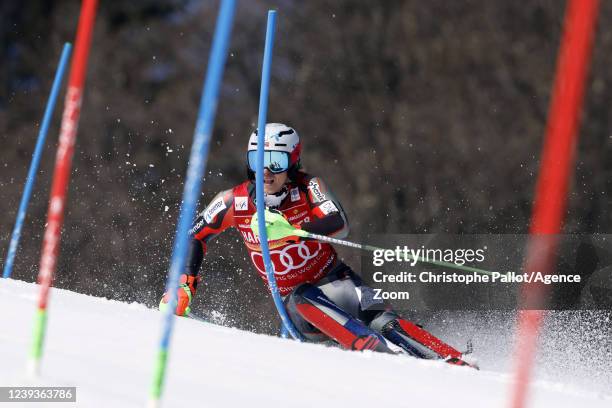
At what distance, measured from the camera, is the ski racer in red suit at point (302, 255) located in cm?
583

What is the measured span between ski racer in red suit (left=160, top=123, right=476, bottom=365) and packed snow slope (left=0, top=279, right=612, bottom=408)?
1.30m

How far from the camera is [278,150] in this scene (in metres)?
5.96

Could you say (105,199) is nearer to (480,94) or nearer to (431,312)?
(480,94)

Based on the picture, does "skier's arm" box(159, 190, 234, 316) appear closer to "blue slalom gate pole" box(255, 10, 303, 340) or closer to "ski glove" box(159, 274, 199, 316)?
"ski glove" box(159, 274, 199, 316)

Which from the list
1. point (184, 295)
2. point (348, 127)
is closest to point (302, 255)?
point (184, 295)

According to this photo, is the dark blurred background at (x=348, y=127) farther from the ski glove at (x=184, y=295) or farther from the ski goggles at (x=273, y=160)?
the ski goggles at (x=273, y=160)

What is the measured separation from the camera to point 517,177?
74.4 feet

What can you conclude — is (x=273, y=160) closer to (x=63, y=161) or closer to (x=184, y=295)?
(x=184, y=295)

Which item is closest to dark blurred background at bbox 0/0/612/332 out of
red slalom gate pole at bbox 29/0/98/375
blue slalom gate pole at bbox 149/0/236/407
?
red slalom gate pole at bbox 29/0/98/375

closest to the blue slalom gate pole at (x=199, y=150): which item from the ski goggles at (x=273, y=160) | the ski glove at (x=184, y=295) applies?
the ski glove at (x=184, y=295)

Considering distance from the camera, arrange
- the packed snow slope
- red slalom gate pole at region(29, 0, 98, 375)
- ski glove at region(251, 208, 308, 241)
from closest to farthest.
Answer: red slalom gate pole at region(29, 0, 98, 375) < the packed snow slope < ski glove at region(251, 208, 308, 241)

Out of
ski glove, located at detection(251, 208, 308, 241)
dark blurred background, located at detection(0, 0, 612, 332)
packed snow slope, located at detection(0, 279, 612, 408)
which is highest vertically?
dark blurred background, located at detection(0, 0, 612, 332)

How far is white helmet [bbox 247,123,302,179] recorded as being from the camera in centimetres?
595

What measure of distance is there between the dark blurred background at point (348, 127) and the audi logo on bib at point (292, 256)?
46.4 feet
